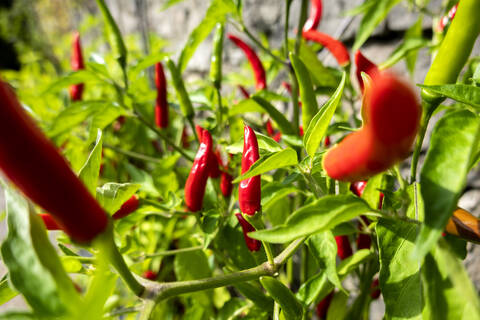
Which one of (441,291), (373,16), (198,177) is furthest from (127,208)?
(373,16)

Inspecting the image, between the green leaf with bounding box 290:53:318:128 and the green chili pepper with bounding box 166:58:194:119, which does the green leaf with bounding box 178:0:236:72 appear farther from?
the green leaf with bounding box 290:53:318:128

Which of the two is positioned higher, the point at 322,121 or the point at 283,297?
the point at 322,121

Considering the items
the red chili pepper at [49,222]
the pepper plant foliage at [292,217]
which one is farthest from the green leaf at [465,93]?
the red chili pepper at [49,222]

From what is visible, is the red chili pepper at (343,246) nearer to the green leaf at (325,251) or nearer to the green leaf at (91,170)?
the green leaf at (325,251)

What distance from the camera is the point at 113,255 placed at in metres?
0.34

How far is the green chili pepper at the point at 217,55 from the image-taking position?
29.6 inches

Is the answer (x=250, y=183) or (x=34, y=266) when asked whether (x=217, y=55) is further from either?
(x=34, y=266)

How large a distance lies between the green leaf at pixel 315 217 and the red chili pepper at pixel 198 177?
267 mm

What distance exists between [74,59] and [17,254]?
1076mm

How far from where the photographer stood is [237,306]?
68 centimetres

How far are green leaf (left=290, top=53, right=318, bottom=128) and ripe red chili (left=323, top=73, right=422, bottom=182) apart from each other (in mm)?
284

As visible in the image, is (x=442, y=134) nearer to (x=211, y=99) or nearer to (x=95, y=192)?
(x=95, y=192)

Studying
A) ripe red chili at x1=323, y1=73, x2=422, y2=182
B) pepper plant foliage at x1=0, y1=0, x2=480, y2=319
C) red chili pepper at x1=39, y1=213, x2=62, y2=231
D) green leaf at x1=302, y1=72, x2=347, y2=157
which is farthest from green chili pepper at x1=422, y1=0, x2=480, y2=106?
red chili pepper at x1=39, y1=213, x2=62, y2=231

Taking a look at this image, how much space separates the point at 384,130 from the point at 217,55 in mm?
616
